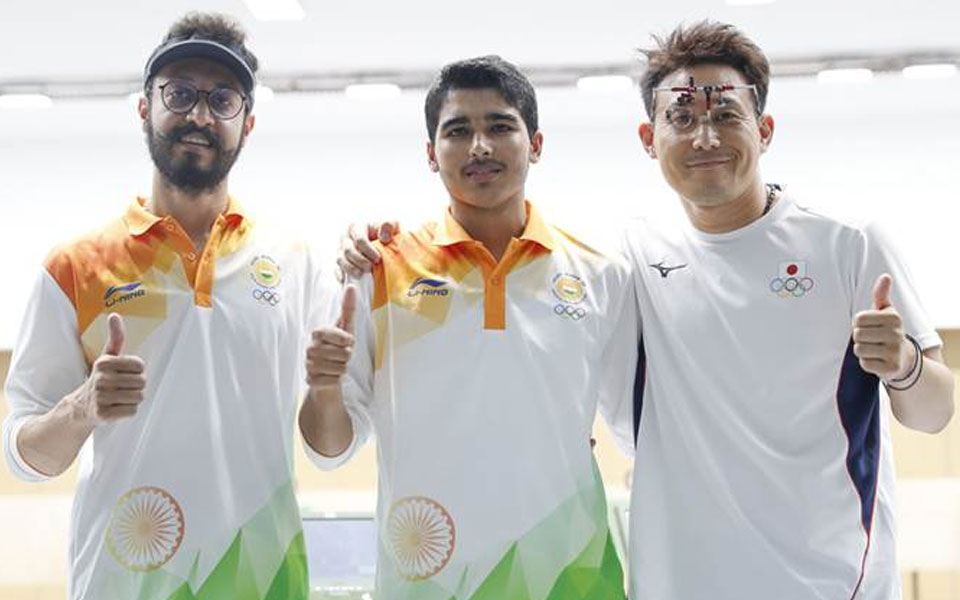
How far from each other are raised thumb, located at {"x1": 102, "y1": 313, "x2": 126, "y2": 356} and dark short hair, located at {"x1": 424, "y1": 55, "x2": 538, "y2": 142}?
80 cm

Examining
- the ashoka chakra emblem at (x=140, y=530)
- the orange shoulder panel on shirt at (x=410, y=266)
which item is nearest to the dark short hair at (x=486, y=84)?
the orange shoulder panel on shirt at (x=410, y=266)

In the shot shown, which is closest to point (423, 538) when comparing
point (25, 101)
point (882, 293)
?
point (882, 293)

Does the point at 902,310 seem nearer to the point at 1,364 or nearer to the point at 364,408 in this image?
the point at 364,408

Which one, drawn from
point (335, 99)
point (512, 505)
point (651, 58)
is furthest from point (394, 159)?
point (512, 505)

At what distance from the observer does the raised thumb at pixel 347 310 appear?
2188 millimetres

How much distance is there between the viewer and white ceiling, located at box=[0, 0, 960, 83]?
5000mm

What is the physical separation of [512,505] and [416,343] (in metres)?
0.38

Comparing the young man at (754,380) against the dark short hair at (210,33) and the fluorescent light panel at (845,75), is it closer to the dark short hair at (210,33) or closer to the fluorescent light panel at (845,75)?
the dark short hair at (210,33)

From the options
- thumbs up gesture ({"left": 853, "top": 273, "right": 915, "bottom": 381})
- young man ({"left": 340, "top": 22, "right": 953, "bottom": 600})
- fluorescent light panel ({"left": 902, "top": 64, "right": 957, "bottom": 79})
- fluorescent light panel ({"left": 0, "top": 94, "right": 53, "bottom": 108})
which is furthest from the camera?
fluorescent light panel ({"left": 0, "top": 94, "right": 53, "bottom": 108})

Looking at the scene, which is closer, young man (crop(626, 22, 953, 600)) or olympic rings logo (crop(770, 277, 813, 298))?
young man (crop(626, 22, 953, 600))

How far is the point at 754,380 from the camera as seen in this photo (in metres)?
2.26

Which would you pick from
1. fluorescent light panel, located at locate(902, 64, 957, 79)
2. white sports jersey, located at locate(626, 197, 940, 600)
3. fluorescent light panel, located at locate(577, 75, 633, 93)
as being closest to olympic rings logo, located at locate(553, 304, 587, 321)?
white sports jersey, located at locate(626, 197, 940, 600)

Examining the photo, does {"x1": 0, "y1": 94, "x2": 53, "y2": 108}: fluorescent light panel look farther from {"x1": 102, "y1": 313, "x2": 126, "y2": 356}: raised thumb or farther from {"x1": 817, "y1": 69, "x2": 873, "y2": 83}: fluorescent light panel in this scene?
{"x1": 102, "y1": 313, "x2": 126, "y2": 356}: raised thumb

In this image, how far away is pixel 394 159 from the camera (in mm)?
6551
